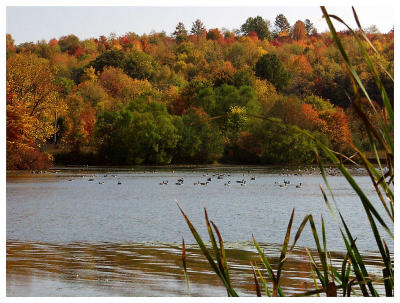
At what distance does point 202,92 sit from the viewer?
50000 millimetres

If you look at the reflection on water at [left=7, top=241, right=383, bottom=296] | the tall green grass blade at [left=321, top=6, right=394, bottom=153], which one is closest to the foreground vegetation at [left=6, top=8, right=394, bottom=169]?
the reflection on water at [left=7, top=241, right=383, bottom=296]

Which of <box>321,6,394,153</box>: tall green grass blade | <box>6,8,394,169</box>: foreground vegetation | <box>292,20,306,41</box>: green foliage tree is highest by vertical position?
<box>292,20,306,41</box>: green foliage tree

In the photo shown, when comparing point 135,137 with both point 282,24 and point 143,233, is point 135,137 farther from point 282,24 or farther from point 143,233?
point 143,233

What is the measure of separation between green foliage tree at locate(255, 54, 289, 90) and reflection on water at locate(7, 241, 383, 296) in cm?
4112

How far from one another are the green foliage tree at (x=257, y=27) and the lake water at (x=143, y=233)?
26990mm

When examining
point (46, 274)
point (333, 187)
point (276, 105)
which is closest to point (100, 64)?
point (276, 105)

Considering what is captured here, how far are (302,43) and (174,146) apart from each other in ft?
43.3

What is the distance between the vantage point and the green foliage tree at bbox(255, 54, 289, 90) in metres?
51.2

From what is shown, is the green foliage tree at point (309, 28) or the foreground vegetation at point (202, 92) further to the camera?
the green foliage tree at point (309, 28)

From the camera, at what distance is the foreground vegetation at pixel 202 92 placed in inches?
1784

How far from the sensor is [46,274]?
8.03m

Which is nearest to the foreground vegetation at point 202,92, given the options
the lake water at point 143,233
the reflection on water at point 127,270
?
the lake water at point 143,233

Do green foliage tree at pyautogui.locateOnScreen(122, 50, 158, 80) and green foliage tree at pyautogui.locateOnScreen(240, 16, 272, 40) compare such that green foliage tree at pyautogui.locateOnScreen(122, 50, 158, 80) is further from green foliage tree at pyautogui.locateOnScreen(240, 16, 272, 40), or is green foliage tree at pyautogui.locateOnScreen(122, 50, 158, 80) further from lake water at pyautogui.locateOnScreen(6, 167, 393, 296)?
lake water at pyautogui.locateOnScreen(6, 167, 393, 296)

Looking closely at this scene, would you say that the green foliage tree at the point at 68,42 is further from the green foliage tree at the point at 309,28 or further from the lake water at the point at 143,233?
the lake water at the point at 143,233
